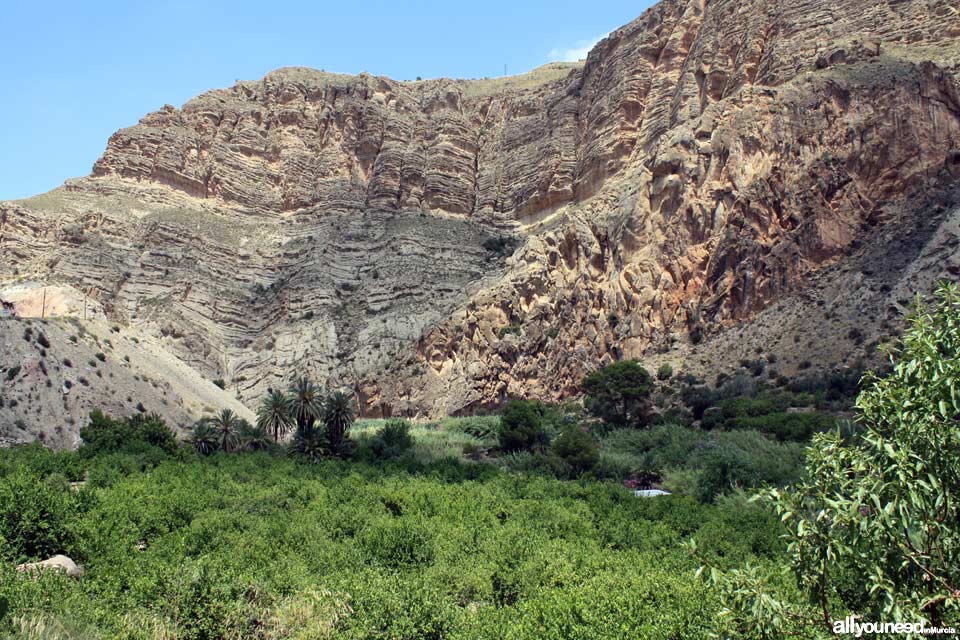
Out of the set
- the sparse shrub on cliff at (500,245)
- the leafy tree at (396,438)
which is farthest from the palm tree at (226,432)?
the sparse shrub on cliff at (500,245)

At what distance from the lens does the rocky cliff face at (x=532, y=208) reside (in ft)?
172

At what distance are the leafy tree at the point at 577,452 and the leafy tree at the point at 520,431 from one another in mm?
4731

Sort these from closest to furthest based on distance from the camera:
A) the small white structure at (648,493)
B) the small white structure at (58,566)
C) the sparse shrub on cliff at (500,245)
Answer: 1. the small white structure at (58,566)
2. the small white structure at (648,493)
3. the sparse shrub on cliff at (500,245)

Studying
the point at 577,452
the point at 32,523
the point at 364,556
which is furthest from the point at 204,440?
the point at 364,556

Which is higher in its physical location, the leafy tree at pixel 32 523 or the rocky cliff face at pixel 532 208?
→ the rocky cliff face at pixel 532 208

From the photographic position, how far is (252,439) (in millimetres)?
45250

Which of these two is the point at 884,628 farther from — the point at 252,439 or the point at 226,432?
the point at 252,439

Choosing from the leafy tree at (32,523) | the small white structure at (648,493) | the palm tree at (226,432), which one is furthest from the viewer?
the palm tree at (226,432)

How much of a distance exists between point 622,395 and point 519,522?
25508mm

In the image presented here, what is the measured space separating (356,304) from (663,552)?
5558 centimetres

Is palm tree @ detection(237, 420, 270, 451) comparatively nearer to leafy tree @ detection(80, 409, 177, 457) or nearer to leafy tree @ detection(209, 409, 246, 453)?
leafy tree @ detection(209, 409, 246, 453)

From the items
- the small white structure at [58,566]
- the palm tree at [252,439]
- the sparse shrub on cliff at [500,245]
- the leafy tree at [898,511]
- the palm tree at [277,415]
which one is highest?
the sparse shrub on cliff at [500,245]

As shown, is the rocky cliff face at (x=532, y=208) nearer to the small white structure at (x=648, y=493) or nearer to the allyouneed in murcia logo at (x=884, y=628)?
the small white structure at (x=648, y=493)

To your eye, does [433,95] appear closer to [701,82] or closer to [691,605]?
[701,82]
